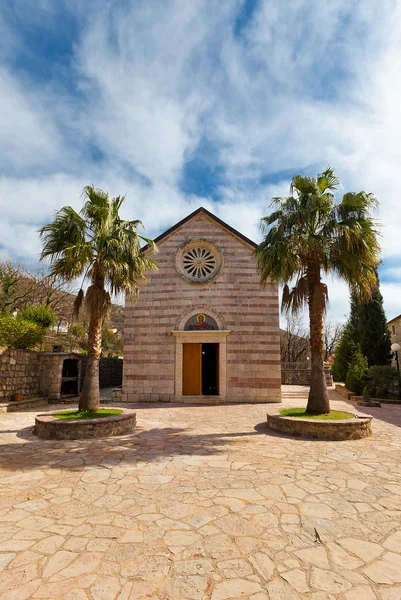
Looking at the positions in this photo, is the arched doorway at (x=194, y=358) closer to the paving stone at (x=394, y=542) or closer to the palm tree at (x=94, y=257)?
the palm tree at (x=94, y=257)

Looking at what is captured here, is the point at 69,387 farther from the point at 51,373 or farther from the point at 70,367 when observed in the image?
the point at 51,373

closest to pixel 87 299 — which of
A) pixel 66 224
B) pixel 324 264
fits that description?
pixel 66 224

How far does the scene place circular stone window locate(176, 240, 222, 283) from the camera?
1667 cm

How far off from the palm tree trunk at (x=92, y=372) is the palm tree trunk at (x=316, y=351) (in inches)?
228

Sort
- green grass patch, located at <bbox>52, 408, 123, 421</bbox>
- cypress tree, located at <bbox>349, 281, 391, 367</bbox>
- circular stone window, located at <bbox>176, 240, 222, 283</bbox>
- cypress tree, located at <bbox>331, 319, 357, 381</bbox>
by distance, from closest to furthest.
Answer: green grass patch, located at <bbox>52, 408, 123, 421</bbox> < circular stone window, located at <bbox>176, 240, 222, 283</bbox> < cypress tree, located at <bbox>349, 281, 391, 367</bbox> < cypress tree, located at <bbox>331, 319, 357, 381</bbox>

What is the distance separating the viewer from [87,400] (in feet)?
31.1

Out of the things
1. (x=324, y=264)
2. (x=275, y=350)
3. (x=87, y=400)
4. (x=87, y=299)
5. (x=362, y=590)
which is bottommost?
(x=362, y=590)

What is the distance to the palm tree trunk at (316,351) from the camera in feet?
30.2

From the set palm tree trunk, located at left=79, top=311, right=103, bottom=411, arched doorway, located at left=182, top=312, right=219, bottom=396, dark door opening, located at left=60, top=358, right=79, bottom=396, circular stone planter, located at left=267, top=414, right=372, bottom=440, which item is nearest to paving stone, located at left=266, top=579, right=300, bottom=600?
circular stone planter, located at left=267, top=414, right=372, bottom=440

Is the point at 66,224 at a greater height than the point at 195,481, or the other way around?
the point at 66,224

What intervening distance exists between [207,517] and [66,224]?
8117 millimetres

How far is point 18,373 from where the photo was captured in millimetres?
13914

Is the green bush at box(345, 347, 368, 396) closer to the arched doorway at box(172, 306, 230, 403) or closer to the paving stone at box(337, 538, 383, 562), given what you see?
the arched doorway at box(172, 306, 230, 403)

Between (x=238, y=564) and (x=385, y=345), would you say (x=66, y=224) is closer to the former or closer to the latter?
(x=238, y=564)
